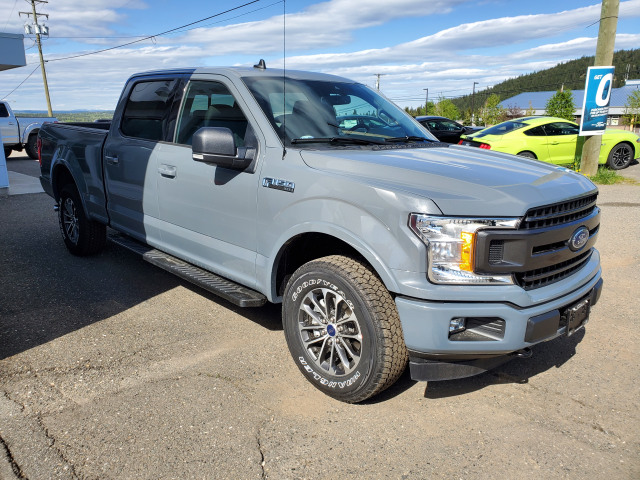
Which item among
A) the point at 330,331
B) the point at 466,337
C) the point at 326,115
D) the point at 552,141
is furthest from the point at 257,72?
the point at 552,141

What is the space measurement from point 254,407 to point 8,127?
64.8 ft

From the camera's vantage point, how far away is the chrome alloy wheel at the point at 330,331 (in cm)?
315

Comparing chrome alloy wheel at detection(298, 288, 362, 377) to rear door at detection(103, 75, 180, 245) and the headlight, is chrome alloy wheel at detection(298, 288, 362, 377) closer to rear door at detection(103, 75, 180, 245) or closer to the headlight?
the headlight

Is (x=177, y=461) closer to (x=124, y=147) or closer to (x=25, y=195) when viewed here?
(x=124, y=147)

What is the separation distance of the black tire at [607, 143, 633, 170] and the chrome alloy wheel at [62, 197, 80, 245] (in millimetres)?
13612

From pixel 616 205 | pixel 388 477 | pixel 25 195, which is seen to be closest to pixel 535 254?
pixel 388 477

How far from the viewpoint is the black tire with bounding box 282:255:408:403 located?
2916mm

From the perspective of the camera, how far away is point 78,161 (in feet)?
18.8

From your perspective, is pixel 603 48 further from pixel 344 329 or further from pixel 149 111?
pixel 344 329

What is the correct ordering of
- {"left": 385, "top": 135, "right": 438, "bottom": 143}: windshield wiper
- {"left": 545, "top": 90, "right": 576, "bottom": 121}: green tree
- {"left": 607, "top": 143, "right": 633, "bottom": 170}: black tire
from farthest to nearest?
{"left": 545, "top": 90, "right": 576, "bottom": 121}: green tree < {"left": 607, "top": 143, "right": 633, "bottom": 170}: black tire < {"left": 385, "top": 135, "right": 438, "bottom": 143}: windshield wiper

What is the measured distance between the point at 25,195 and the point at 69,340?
8.64 meters

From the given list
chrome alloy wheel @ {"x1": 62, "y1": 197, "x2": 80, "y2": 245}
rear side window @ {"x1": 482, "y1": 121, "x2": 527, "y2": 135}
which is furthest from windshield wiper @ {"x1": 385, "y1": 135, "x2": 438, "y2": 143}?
rear side window @ {"x1": 482, "y1": 121, "x2": 527, "y2": 135}

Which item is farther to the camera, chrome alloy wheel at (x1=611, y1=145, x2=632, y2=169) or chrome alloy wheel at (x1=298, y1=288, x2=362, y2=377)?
chrome alloy wheel at (x1=611, y1=145, x2=632, y2=169)

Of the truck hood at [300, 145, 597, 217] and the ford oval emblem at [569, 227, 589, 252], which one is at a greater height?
the truck hood at [300, 145, 597, 217]
